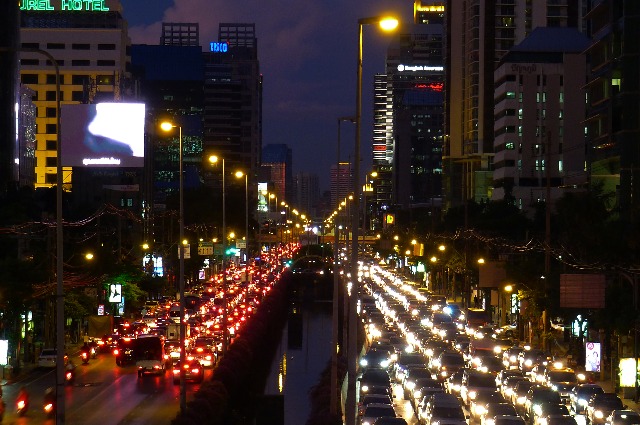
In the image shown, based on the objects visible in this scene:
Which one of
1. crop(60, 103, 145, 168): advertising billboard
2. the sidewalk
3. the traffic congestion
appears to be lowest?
the sidewalk

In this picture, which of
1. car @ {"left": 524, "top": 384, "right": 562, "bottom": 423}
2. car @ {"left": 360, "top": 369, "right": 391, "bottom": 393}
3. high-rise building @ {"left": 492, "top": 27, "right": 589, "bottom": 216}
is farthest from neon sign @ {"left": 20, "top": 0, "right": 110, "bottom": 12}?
car @ {"left": 524, "top": 384, "right": 562, "bottom": 423}

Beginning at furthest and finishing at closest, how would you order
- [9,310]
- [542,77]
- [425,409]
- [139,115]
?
1. [542,77]
2. [139,115]
3. [9,310]
4. [425,409]

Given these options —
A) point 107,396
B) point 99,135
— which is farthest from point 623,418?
point 99,135

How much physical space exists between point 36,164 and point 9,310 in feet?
370

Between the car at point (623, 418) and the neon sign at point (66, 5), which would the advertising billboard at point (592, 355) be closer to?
the car at point (623, 418)

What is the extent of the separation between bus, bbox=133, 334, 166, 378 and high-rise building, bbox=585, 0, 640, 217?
27149 mm

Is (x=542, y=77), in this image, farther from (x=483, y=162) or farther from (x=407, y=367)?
(x=407, y=367)

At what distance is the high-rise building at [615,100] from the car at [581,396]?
28.6 m

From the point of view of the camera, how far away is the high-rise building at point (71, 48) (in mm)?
173000

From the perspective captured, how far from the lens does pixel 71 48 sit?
17525 cm

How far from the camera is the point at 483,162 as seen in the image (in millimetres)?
169125

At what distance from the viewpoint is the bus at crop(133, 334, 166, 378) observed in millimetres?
55438

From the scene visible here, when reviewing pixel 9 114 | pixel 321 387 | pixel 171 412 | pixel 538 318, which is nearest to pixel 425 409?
pixel 171 412

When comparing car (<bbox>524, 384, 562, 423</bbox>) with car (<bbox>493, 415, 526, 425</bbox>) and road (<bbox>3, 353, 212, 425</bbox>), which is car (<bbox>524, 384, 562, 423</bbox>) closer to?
car (<bbox>493, 415, 526, 425</bbox>)
